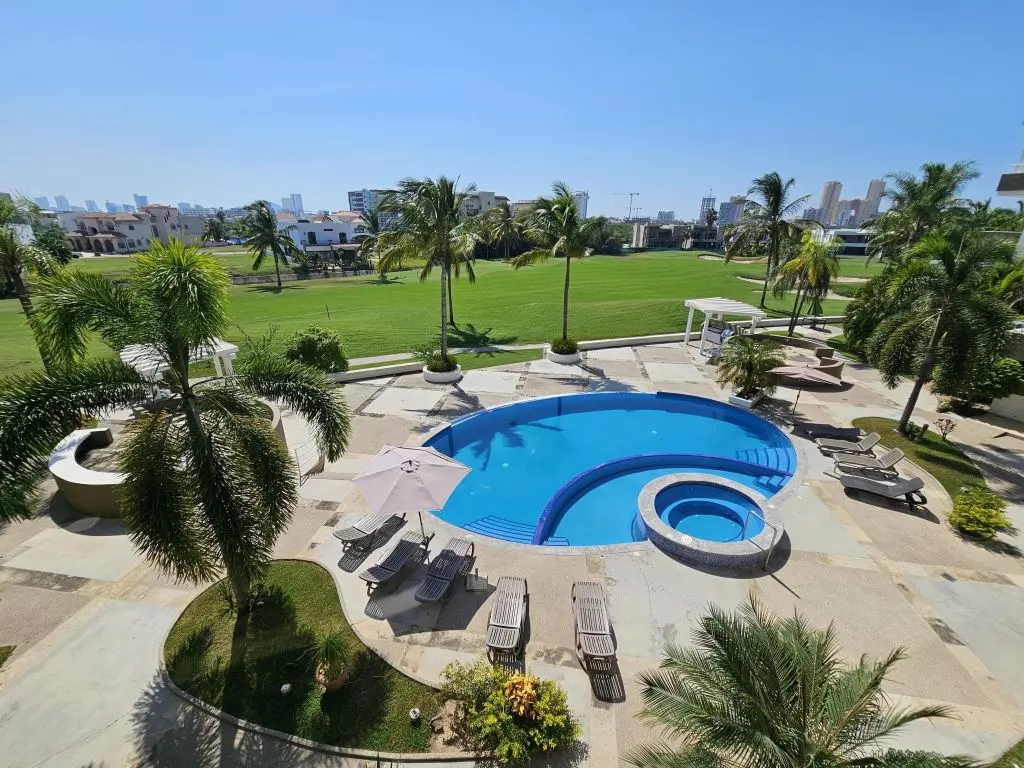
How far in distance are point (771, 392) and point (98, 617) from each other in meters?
21.6

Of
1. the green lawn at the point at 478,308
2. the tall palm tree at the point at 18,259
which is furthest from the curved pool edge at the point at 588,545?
the tall palm tree at the point at 18,259

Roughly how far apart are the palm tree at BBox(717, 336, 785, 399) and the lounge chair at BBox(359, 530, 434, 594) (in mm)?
14140

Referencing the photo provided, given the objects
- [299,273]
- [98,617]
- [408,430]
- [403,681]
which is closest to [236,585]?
[98,617]

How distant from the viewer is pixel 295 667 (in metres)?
7.45

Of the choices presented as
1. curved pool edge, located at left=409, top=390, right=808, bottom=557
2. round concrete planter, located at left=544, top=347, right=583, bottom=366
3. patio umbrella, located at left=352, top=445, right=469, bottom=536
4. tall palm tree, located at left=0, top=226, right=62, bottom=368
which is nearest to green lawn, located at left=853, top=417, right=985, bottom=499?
curved pool edge, located at left=409, top=390, right=808, bottom=557

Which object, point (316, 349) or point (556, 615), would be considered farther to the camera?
point (316, 349)

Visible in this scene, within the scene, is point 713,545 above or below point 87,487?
below

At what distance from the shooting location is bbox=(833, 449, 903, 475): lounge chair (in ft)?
41.0

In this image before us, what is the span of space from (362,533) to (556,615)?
452 cm

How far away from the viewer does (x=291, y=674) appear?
7.37 meters

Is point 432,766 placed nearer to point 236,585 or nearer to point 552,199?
point 236,585

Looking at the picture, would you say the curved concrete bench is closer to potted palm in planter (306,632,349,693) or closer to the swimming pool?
potted palm in planter (306,632,349,693)

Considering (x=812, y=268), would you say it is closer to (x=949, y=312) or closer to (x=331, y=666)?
(x=949, y=312)

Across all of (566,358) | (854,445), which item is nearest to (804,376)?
(854,445)
